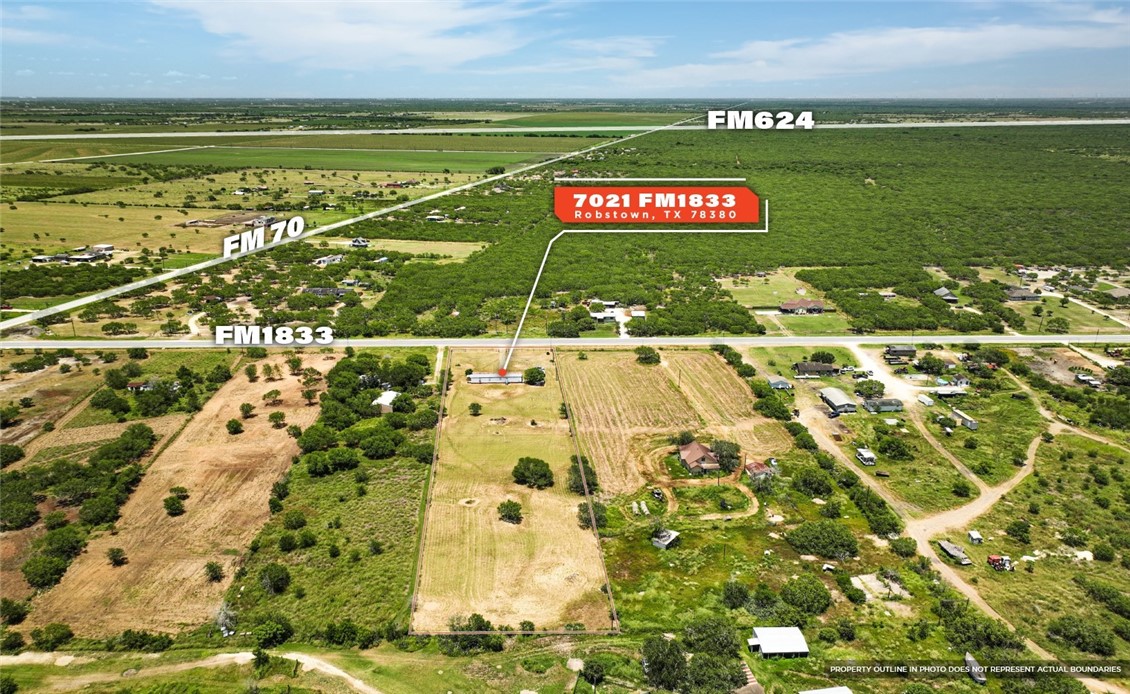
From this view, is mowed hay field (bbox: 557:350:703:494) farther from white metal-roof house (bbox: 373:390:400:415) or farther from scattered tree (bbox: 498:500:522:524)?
white metal-roof house (bbox: 373:390:400:415)

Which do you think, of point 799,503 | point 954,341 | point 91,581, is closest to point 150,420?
point 91,581

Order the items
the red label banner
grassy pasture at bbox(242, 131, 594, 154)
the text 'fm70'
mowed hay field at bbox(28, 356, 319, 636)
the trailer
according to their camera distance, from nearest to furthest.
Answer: the text 'fm70' < the red label banner < grassy pasture at bbox(242, 131, 594, 154) < mowed hay field at bbox(28, 356, 319, 636) < the trailer

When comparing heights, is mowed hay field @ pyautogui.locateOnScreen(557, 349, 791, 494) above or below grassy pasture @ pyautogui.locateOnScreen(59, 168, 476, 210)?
below

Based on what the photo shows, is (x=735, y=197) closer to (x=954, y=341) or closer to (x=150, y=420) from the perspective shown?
(x=150, y=420)

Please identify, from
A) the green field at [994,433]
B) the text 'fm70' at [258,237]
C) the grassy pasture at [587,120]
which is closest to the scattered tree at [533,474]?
the grassy pasture at [587,120]

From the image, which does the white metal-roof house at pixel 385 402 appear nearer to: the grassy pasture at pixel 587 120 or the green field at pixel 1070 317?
the grassy pasture at pixel 587 120

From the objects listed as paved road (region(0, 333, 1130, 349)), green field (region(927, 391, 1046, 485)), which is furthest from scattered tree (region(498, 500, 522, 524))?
green field (region(927, 391, 1046, 485))
